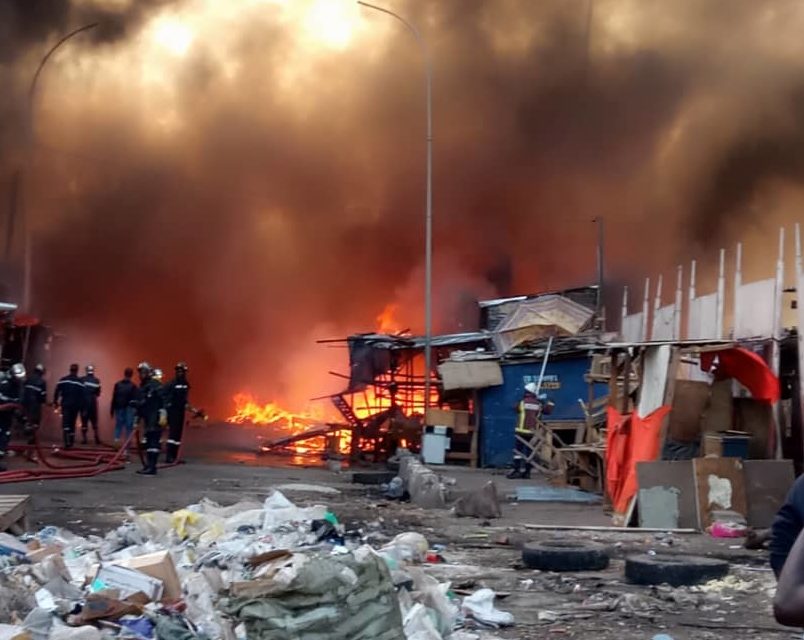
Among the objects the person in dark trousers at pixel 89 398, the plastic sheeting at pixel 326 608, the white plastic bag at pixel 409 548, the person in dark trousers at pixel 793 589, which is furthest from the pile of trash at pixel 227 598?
the person in dark trousers at pixel 89 398

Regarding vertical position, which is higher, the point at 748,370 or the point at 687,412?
the point at 748,370

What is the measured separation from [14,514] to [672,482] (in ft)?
19.7

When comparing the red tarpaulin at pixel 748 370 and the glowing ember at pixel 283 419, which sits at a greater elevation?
the red tarpaulin at pixel 748 370

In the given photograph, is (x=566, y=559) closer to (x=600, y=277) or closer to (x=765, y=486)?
(x=765, y=486)

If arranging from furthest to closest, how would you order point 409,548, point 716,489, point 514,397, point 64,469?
1. point 514,397
2. point 64,469
3. point 716,489
4. point 409,548

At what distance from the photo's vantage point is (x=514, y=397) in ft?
66.1

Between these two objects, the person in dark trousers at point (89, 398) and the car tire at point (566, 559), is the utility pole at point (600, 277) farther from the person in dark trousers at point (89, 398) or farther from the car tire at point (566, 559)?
the car tire at point (566, 559)

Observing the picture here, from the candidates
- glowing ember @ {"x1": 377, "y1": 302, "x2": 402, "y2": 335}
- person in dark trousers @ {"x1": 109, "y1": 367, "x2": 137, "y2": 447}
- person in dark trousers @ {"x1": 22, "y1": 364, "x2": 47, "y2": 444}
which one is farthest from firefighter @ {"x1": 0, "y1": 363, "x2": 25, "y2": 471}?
glowing ember @ {"x1": 377, "y1": 302, "x2": 402, "y2": 335}

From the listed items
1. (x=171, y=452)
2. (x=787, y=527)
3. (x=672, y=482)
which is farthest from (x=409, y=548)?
(x=171, y=452)

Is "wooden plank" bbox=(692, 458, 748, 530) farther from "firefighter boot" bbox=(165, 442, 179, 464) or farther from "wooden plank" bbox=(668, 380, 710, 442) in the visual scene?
"firefighter boot" bbox=(165, 442, 179, 464)

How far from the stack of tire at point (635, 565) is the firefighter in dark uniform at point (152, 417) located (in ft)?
26.4

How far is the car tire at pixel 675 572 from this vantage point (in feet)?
24.6

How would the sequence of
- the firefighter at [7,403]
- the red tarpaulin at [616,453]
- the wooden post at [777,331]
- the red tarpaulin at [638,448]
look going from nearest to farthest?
1. the red tarpaulin at [638,448]
2. the red tarpaulin at [616,453]
3. the wooden post at [777,331]
4. the firefighter at [7,403]

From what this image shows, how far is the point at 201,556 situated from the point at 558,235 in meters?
24.8
